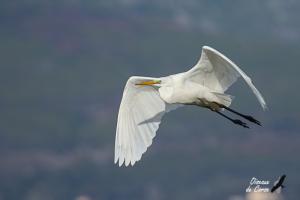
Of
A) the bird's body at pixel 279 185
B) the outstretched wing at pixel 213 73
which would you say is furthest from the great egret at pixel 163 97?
the bird's body at pixel 279 185

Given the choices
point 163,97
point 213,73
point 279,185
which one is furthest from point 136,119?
point 279,185

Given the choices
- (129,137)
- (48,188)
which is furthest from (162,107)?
(48,188)

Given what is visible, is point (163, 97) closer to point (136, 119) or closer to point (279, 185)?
point (136, 119)

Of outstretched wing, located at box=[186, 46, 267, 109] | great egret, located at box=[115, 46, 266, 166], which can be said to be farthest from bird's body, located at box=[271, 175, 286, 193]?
outstretched wing, located at box=[186, 46, 267, 109]

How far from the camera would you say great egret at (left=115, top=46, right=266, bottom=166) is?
56.5 ft

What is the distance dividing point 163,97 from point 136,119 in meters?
1.31

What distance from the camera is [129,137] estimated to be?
18500mm

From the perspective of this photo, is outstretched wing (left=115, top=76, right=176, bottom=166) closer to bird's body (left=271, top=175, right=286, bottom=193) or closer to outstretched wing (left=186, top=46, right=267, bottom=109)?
outstretched wing (left=186, top=46, right=267, bottom=109)

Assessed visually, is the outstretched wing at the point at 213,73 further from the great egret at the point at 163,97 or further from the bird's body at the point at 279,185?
the bird's body at the point at 279,185

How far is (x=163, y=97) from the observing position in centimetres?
1755

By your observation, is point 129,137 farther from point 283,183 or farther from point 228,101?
point 283,183

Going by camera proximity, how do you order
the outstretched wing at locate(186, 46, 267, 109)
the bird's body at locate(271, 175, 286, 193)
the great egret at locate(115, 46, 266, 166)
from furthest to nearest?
1. the great egret at locate(115, 46, 266, 166)
2. the outstretched wing at locate(186, 46, 267, 109)
3. the bird's body at locate(271, 175, 286, 193)

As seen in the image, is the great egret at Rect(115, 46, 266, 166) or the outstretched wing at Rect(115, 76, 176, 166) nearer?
the great egret at Rect(115, 46, 266, 166)

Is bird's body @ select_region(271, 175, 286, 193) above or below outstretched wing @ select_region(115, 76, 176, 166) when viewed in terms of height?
below
